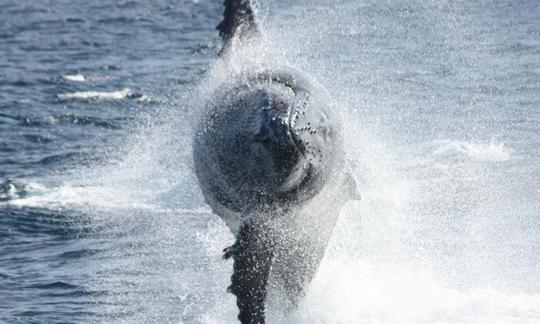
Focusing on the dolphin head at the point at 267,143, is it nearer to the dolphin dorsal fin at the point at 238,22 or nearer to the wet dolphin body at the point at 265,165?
the wet dolphin body at the point at 265,165

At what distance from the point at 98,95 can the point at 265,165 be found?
40.1m

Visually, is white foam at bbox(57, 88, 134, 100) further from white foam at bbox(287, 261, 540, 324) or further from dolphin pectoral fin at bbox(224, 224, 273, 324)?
dolphin pectoral fin at bbox(224, 224, 273, 324)

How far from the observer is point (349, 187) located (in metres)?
20.2

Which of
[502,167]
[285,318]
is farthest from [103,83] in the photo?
[285,318]

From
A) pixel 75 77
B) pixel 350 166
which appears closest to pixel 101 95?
pixel 75 77

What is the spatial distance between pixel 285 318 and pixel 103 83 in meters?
38.9

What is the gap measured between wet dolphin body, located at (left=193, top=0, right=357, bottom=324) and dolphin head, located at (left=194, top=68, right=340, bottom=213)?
0.6 inches

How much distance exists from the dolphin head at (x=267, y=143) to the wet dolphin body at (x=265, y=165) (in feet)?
0.05

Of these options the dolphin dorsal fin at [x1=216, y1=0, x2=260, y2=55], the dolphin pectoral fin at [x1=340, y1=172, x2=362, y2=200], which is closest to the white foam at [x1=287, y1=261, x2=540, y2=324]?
the dolphin pectoral fin at [x1=340, y1=172, x2=362, y2=200]

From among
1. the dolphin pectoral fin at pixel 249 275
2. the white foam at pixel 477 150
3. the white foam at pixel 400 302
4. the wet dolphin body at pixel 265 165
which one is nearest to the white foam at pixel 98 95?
the white foam at pixel 477 150

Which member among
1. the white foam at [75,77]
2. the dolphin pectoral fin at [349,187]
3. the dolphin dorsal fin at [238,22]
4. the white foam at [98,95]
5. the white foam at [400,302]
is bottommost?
the white foam at [75,77]

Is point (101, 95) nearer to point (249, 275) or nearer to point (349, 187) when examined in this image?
point (349, 187)

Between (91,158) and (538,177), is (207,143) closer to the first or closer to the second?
(538,177)

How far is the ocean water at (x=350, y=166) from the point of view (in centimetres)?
2375
